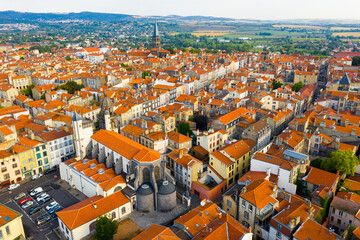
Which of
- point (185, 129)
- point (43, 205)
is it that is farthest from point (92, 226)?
point (185, 129)

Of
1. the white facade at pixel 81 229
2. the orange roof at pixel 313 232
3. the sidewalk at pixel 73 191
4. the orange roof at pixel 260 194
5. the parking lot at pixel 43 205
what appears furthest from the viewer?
the sidewalk at pixel 73 191

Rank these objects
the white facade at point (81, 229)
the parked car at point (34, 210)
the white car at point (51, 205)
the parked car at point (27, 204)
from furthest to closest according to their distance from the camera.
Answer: the parked car at point (27, 204)
the white car at point (51, 205)
the parked car at point (34, 210)
the white facade at point (81, 229)

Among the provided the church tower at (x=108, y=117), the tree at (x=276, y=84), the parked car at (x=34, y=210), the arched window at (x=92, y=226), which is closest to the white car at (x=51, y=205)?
the parked car at (x=34, y=210)

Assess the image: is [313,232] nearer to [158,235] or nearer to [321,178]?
[321,178]

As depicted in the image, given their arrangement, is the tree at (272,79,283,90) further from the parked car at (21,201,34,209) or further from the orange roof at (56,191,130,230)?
the parked car at (21,201,34,209)

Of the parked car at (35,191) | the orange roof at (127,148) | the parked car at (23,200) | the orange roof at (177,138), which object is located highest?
the orange roof at (127,148)

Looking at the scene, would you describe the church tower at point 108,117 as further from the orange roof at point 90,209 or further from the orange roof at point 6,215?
the orange roof at point 6,215

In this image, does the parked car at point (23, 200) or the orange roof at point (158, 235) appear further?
the parked car at point (23, 200)
